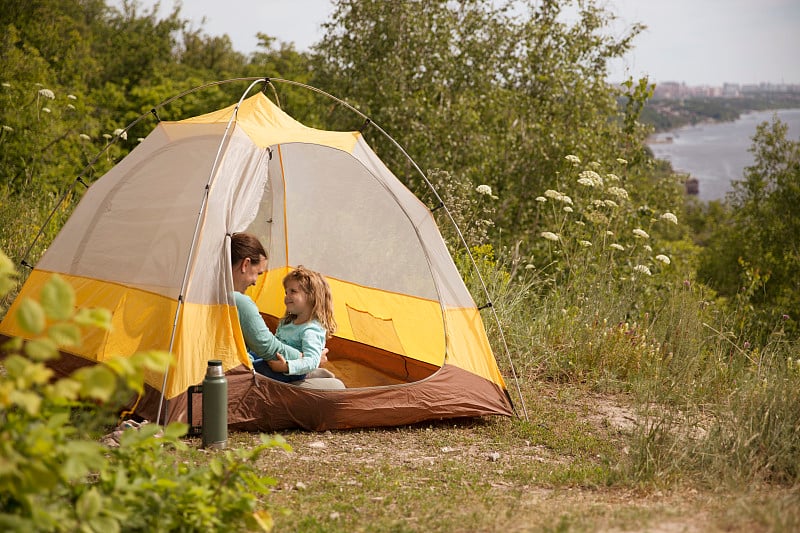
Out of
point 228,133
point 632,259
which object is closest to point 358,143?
point 228,133

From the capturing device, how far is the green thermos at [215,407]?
12.5 feet

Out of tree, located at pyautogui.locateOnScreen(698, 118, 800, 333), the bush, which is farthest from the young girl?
tree, located at pyautogui.locateOnScreen(698, 118, 800, 333)

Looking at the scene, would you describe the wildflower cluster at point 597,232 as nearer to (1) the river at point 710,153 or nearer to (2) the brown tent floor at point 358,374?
(2) the brown tent floor at point 358,374

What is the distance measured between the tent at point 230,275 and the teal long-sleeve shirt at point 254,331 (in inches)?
7.8

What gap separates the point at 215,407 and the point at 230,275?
73cm

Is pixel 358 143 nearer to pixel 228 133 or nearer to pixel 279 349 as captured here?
pixel 228 133

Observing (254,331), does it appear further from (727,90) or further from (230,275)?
(727,90)

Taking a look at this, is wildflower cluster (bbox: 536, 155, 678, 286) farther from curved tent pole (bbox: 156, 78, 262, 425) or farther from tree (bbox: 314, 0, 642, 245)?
curved tent pole (bbox: 156, 78, 262, 425)

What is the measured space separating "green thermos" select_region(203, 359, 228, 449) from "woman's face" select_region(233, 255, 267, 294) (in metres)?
0.83

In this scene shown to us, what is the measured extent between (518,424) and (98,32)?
21.3 metres

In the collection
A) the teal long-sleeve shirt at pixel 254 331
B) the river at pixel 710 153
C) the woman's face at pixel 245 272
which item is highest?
the river at pixel 710 153

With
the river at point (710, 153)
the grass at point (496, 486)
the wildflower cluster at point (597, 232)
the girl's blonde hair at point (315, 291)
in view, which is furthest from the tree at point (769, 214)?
the river at point (710, 153)

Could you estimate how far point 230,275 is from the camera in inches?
167

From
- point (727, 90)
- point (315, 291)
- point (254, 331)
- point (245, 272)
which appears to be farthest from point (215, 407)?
point (727, 90)
